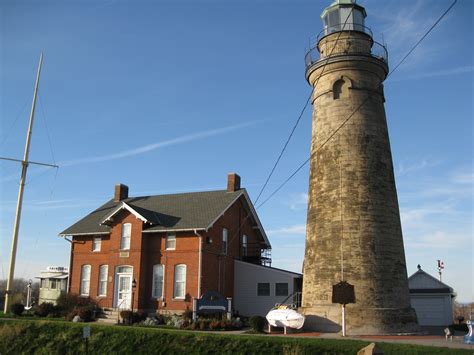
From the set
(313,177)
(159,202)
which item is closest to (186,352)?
(313,177)

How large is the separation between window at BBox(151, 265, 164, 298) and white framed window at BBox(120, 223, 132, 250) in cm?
232

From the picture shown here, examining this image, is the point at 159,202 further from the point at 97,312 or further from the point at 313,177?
the point at 313,177

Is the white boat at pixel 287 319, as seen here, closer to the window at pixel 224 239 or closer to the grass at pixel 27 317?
the window at pixel 224 239

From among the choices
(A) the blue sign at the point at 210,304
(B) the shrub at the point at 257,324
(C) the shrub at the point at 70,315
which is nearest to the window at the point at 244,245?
(A) the blue sign at the point at 210,304

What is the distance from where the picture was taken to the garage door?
32.0 m

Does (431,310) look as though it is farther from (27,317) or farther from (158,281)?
(27,317)

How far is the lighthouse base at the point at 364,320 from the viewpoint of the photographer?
20469mm

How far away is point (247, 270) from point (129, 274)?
24.5 ft

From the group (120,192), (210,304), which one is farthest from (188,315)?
(120,192)

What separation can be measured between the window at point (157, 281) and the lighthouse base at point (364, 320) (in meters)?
10.8

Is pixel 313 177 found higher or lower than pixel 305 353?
higher

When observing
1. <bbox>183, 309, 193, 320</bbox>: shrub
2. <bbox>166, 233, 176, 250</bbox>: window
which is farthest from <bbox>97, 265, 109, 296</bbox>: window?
<bbox>183, 309, 193, 320</bbox>: shrub

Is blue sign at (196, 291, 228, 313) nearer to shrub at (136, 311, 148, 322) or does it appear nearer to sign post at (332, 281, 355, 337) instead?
shrub at (136, 311, 148, 322)

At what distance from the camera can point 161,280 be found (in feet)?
96.4
